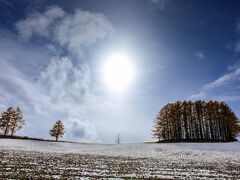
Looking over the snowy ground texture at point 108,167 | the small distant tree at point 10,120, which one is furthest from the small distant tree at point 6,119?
the snowy ground texture at point 108,167

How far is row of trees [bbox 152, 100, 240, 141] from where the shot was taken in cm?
4716

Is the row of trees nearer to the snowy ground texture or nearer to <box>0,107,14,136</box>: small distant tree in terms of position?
the snowy ground texture

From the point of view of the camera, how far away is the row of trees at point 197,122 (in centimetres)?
4716

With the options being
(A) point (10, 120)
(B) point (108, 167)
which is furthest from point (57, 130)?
(B) point (108, 167)

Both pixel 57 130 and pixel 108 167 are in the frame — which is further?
pixel 57 130

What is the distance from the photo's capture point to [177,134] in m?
49.1

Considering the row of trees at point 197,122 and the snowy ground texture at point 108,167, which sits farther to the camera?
the row of trees at point 197,122

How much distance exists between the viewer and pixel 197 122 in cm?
4853

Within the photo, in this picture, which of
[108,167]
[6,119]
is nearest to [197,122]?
[108,167]

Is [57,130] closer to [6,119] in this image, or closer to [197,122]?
[6,119]

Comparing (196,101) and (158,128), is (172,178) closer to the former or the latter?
(158,128)

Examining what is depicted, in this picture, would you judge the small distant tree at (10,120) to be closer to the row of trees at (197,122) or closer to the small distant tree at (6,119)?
the small distant tree at (6,119)

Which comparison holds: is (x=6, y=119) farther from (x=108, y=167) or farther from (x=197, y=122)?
(x=197, y=122)

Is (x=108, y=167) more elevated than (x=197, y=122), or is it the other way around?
(x=197, y=122)
